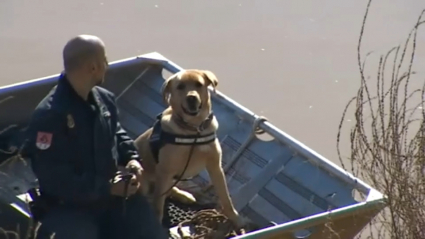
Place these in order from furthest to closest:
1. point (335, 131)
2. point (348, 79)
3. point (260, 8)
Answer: point (260, 8) < point (348, 79) < point (335, 131)

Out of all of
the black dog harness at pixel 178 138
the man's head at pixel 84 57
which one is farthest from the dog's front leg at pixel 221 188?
the man's head at pixel 84 57

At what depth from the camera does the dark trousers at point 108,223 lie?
3217 millimetres

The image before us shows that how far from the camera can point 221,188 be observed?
12.9ft

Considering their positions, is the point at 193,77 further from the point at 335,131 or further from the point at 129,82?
the point at 335,131

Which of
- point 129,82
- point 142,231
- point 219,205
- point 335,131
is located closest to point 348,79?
point 335,131

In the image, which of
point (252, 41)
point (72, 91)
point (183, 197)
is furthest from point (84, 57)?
point (252, 41)

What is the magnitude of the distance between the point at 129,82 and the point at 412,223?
2399 mm

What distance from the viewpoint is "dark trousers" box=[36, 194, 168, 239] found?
3.22 meters

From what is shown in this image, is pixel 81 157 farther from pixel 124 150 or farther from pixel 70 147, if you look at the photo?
pixel 124 150

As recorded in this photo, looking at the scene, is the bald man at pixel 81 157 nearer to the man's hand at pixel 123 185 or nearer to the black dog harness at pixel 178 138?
the man's hand at pixel 123 185

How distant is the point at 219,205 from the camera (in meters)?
4.27

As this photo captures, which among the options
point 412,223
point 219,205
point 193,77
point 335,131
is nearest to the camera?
point 412,223

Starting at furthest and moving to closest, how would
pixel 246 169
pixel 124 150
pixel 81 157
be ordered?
pixel 246 169 → pixel 124 150 → pixel 81 157

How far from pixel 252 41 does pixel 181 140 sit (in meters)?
3.47
